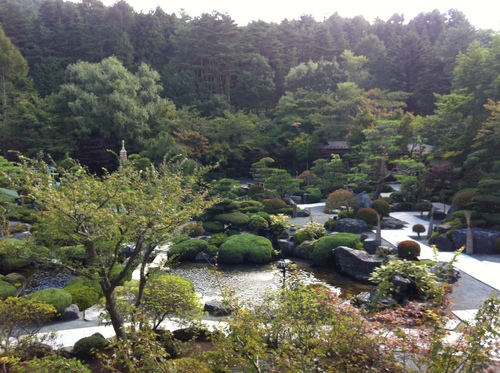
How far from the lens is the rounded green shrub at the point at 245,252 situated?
15219 millimetres

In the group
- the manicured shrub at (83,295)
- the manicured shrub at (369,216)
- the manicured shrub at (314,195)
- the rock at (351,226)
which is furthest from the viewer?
the manicured shrub at (314,195)

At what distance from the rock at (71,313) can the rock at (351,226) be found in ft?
37.6

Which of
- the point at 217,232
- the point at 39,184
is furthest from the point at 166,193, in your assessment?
Result: the point at 217,232

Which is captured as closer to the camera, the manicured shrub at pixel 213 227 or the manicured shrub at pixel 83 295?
the manicured shrub at pixel 83 295

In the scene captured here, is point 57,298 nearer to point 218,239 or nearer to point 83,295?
point 83,295

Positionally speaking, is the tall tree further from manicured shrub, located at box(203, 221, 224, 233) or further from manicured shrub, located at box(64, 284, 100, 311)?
manicured shrub, located at box(64, 284, 100, 311)

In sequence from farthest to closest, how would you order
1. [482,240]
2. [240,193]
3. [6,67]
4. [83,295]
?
[6,67], [240,193], [482,240], [83,295]

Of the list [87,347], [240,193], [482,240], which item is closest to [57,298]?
[87,347]

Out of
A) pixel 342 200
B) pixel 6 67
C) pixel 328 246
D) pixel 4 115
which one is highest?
pixel 6 67

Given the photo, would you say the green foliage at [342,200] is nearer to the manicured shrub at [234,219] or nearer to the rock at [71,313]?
the manicured shrub at [234,219]

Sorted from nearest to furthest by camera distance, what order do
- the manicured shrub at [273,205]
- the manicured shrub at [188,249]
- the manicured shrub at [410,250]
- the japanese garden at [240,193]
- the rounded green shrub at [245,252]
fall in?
1. the japanese garden at [240,193]
2. the manicured shrub at [410,250]
3. the rounded green shrub at [245,252]
4. the manicured shrub at [188,249]
5. the manicured shrub at [273,205]

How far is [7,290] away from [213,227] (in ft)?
27.8

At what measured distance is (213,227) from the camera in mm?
18016

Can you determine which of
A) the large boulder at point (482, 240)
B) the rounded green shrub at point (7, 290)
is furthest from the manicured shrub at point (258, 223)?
the rounded green shrub at point (7, 290)
